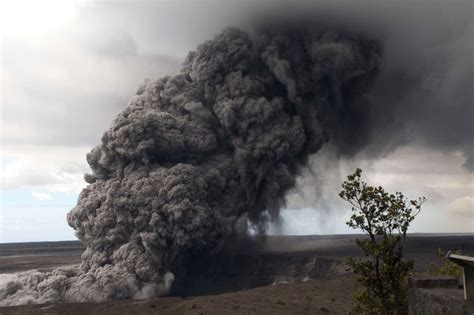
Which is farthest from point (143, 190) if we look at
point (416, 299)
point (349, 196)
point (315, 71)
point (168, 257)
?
A: point (416, 299)

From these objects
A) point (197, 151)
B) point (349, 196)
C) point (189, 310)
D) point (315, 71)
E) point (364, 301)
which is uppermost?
point (315, 71)

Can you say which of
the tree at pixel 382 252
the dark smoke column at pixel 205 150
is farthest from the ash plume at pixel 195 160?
the tree at pixel 382 252

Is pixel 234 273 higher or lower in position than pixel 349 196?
lower

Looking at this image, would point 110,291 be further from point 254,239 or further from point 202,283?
point 254,239

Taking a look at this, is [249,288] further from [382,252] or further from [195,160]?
[382,252]

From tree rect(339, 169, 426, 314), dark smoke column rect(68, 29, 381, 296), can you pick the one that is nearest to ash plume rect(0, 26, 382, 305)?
dark smoke column rect(68, 29, 381, 296)

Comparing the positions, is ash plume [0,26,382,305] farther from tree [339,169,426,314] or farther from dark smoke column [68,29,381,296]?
tree [339,169,426,314]

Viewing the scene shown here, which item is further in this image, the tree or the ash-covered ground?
the ash-covered ground

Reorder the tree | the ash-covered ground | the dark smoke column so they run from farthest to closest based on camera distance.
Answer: the dark smoke column
the ash-covered ground
the tree
